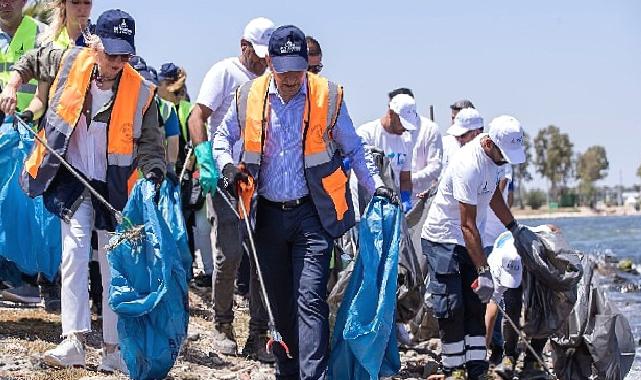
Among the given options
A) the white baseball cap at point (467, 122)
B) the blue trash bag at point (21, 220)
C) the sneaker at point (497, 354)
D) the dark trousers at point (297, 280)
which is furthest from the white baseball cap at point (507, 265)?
the blue trash bag at point (21, 220)

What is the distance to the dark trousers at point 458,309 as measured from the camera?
6.96 metres

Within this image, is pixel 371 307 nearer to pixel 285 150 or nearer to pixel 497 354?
pixel 285 150

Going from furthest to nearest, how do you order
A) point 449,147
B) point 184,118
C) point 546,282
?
point 449,147 → point 184,118 → point 546,282

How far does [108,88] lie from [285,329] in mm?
1539

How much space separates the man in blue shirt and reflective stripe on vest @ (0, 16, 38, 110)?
2.10m

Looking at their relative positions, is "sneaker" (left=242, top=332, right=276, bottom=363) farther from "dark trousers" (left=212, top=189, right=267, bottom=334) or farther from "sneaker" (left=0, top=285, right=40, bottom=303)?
"sneaker" (left=0, top=285, right=40, bottom=303)

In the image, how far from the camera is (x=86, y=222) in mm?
5910

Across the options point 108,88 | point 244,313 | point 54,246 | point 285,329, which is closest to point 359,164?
point 285,329

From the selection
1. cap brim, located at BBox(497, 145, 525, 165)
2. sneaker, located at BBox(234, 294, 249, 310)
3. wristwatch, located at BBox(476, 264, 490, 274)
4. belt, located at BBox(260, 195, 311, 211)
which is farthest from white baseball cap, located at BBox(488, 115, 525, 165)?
sneaker, located at BBox(234, 294, 249, 310)

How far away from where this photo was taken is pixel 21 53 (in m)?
7.20

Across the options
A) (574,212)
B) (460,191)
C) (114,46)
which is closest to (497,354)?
(460,191)

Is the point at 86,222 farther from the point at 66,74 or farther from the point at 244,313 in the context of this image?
the point at 244,313

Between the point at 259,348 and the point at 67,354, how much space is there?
4.84 feet

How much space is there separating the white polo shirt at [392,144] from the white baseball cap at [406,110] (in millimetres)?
251
